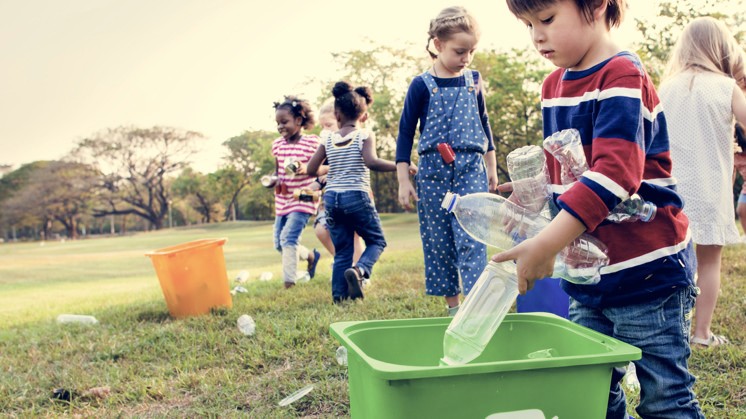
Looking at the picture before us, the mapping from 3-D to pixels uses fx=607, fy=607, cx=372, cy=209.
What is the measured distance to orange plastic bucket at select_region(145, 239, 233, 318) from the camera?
12.5 ft

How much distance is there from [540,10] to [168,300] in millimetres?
3224

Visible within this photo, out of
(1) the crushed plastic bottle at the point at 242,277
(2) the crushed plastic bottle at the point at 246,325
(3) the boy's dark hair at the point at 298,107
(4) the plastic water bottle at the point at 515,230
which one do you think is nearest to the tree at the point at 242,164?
(1) the crushed plastic bottle at the point at 242,277

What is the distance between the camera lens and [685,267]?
138 centimetres

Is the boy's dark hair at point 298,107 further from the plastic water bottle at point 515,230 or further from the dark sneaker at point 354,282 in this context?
the plastic water bottle at point 515,230

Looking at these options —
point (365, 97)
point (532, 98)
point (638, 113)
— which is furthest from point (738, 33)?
point (638, 113)

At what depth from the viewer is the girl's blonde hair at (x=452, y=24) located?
2.89 meters

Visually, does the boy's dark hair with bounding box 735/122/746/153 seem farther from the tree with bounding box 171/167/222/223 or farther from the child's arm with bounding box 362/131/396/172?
the tree with bounding box 171/167/222/223

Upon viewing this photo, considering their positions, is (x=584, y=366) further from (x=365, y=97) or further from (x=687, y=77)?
(x=365, y=97)

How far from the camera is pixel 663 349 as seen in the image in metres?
1.37

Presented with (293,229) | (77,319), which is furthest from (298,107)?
(77,319)

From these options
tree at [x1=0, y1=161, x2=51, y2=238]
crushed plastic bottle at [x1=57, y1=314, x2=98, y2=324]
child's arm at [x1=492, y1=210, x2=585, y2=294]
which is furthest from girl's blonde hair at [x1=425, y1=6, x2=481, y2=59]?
tree at [x1=0, y1=161, x2=51, y2=238]

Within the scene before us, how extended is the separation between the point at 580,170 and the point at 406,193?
1.80 meters

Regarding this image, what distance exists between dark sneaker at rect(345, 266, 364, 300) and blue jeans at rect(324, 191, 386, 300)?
82 millimetres

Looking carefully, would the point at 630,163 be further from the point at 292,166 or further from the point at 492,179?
the point at 292,166
